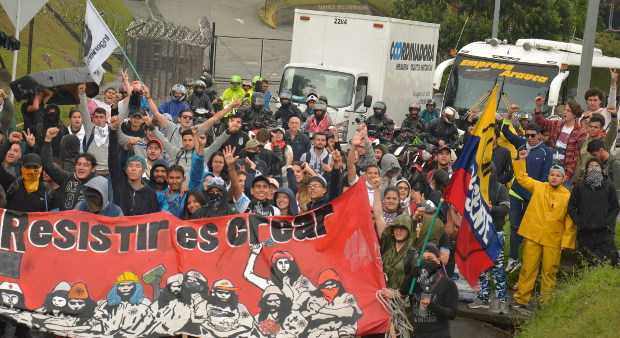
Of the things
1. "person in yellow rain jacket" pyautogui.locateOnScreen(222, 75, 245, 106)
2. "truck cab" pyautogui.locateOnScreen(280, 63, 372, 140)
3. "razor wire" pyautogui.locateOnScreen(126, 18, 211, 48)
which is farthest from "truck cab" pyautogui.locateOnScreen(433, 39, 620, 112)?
"razor wire" pyautogui.locateOnScreen(126, 18, 211, 48)

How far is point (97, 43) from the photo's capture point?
51.0 ft

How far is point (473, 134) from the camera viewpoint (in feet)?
36.2

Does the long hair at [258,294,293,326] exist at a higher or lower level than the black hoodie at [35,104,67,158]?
lower

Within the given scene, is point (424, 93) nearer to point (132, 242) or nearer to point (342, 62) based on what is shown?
point (342, 62)

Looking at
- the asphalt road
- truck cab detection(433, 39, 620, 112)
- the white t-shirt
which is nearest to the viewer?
the white t-shirt

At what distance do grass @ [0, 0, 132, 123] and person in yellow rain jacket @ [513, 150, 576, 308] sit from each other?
18.5 metres

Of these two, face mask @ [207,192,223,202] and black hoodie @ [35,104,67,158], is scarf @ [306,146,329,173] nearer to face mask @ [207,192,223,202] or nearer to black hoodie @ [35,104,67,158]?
black hoodie @ [35,104,67,158]

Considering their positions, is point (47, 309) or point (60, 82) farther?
point (60, 82)

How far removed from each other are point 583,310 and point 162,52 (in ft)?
67.1

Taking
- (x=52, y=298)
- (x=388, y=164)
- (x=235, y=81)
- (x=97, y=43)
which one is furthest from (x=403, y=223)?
(x=235, y=81)

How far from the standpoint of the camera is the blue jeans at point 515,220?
48.8 ft

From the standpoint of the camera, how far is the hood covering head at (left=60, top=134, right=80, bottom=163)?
13.6 metres

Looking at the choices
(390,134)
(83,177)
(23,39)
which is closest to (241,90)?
(390,134)

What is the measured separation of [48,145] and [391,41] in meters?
13.8
